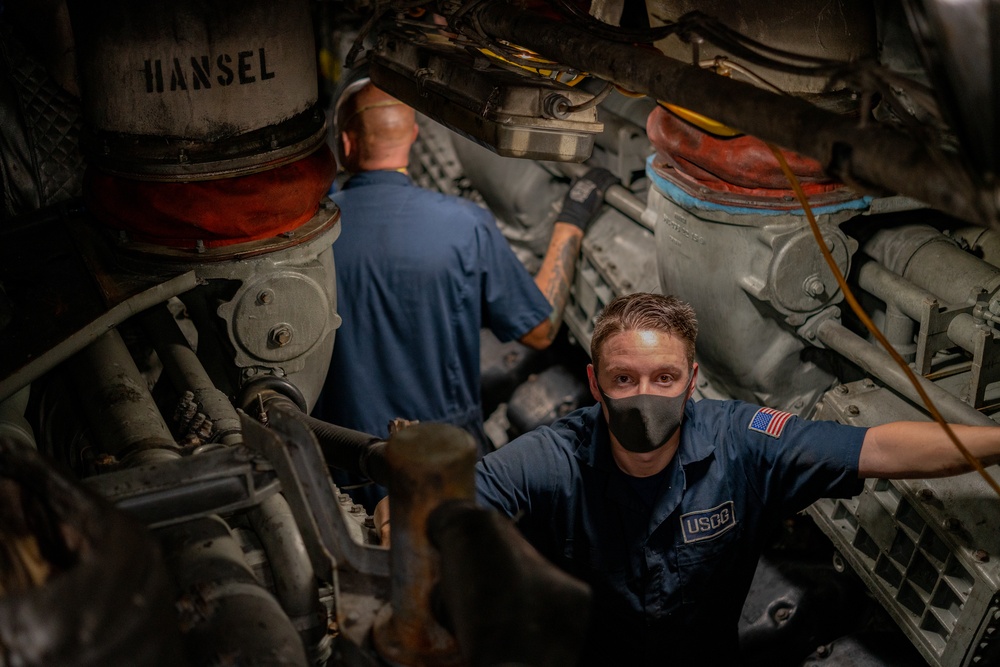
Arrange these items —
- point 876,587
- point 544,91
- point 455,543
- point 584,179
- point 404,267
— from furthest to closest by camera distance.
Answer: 1. point 584,179
2. point 404,267
3. point 876,587
4. point 544,91
5. point 455,543

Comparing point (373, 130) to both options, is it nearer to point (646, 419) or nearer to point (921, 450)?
point (646, 419)

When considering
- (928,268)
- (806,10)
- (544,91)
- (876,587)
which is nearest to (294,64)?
(544,91)

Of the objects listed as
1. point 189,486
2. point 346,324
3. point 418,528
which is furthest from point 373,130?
point 418,528

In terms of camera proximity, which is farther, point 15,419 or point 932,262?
point 932,262

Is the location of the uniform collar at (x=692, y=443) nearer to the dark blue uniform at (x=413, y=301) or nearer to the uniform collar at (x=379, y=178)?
the dark blue uniform at (x=413, y=301)

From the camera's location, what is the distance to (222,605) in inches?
55.8

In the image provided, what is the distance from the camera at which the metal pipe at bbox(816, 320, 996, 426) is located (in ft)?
7.61

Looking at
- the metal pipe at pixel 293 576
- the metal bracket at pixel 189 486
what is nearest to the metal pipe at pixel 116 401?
the metal pipe at pixel 293 576

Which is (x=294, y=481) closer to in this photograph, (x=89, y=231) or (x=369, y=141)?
(x=89, y=231)

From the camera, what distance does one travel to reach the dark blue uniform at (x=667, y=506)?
2309mm

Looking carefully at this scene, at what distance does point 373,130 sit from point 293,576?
2105 millimetres

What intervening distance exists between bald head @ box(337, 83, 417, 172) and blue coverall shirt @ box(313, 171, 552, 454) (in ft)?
0.22

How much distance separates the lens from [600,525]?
2355 mm

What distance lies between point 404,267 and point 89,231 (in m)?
1.13
